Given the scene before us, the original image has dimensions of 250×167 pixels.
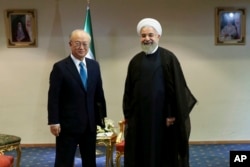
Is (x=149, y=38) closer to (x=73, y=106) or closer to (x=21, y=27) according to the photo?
(x=73, y=106)

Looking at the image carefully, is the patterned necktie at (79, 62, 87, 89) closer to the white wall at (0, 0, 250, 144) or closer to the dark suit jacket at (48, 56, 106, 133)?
the dark suit jacket at (48, 56, 106, 133)

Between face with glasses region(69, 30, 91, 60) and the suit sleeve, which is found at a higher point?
face with glasses region(69, 30, 91, 60)

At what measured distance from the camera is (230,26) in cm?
579

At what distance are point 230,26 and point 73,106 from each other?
3.43 metres

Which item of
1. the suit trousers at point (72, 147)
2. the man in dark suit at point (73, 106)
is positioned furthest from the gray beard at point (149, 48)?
the suit trousers at point (72, 147)

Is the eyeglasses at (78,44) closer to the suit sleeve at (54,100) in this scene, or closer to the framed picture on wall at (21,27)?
the suit sleeve at (54,100)

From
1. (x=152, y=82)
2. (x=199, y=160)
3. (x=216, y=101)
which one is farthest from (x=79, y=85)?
(x=216, y=101)

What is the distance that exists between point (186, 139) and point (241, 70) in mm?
3060

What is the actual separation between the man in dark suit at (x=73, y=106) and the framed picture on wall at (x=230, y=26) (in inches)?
122

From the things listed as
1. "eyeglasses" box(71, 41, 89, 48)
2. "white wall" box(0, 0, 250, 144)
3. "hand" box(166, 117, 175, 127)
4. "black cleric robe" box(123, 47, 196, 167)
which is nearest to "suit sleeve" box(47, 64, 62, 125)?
"eyeglasses" box(71, 41, 89, 48)

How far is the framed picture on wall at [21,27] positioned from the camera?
574cm

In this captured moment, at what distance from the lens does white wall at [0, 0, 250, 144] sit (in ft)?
18.9

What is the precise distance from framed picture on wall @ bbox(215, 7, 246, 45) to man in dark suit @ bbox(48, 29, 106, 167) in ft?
10.1

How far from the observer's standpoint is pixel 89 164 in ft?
10.7
